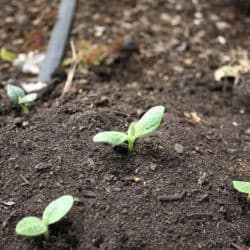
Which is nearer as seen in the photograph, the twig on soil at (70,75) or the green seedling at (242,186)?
the green seedling at (242,186)

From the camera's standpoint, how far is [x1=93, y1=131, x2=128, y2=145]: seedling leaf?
1.22 metres

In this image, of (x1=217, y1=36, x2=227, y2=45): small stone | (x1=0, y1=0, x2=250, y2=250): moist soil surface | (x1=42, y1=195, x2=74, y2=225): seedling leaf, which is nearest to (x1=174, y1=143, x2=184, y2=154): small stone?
(x1=0, y1=0, x2=250, y2=250): moist soil surface

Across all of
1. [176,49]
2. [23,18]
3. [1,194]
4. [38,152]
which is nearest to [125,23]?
[176,49]

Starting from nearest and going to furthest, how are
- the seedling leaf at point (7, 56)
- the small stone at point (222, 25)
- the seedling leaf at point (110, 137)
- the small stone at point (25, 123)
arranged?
the seedling leaf at point (110, 137), the small stone at point (25, 123), the seedling leaf at point (7, 56), the small stone at point (222, 25)

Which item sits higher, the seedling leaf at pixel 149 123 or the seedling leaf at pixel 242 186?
the seedling leaf at pixel 149 123

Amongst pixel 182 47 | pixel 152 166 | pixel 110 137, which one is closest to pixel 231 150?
pixel 152 166

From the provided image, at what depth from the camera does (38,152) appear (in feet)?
4.44

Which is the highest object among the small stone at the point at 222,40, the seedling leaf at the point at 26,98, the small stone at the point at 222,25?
the seedling leaf at the point at 26,98

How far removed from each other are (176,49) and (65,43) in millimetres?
538

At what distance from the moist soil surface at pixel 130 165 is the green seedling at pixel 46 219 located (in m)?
0.06

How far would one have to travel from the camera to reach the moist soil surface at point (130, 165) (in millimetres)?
1174

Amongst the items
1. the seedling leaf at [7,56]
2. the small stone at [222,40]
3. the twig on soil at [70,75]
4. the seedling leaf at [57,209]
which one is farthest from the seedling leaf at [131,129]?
the small stone at [222,40]

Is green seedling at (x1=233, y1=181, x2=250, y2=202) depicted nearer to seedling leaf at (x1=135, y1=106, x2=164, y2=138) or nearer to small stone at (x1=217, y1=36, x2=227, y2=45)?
seedling leaf at (x1=135, y1=106, x2=164, y2=138)

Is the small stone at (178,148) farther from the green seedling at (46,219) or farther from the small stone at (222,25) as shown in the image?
the small stone at (222,25)
